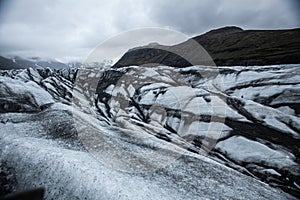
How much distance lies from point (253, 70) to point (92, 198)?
186ft

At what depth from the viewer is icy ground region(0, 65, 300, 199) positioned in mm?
13742

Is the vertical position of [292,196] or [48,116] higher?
[48,116]

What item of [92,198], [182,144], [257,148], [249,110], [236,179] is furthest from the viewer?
[249,110]

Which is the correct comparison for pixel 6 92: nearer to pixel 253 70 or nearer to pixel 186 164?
pixel 186 164

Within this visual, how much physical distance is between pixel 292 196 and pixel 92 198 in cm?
1737

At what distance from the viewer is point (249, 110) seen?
123 feet

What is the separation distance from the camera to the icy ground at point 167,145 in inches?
541

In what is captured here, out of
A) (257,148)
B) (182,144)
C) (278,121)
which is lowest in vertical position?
(182,144)

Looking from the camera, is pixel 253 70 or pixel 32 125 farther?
pixel 253 70

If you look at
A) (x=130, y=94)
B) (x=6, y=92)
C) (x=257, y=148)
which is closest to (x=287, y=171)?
(x=257, y=148)

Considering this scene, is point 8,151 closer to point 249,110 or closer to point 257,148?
point 257,148

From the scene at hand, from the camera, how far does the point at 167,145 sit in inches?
885

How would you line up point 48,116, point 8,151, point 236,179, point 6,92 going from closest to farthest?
Answer: point 8,151 < point 236,179 < point 48,116 < point 6,92

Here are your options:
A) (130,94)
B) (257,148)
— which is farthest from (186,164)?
(130,94)
